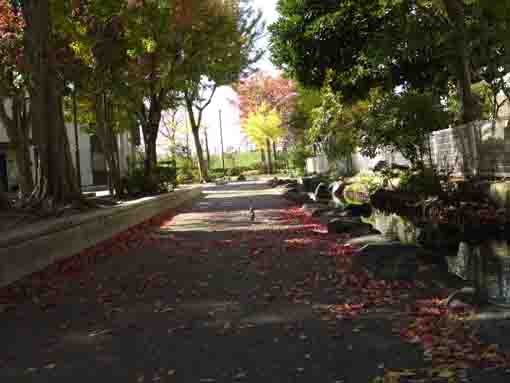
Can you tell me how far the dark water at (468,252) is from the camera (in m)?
5.54

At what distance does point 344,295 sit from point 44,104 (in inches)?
381

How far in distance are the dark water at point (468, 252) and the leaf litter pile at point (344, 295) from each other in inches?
13.0

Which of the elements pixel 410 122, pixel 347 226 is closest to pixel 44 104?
pixel 347 226

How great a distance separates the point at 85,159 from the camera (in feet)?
160

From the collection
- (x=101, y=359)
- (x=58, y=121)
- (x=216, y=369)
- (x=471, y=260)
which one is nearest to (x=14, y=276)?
(x=101, y=359)

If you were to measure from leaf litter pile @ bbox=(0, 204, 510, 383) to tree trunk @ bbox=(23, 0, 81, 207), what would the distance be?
2056 millimetres

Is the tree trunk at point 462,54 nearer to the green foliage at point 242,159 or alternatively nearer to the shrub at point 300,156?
the shrub at point 300,156

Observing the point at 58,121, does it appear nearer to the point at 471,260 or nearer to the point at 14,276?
the point at 14,276

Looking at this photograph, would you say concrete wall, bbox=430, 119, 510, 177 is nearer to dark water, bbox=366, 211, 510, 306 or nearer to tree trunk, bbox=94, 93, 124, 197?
dark water, bbox=366, 211, 510, 306

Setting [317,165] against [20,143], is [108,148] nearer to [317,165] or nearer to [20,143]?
[20,143]

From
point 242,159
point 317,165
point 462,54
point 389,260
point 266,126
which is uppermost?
point 266,126

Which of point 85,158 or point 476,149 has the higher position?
point 85,158

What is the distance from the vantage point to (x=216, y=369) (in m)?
4.33

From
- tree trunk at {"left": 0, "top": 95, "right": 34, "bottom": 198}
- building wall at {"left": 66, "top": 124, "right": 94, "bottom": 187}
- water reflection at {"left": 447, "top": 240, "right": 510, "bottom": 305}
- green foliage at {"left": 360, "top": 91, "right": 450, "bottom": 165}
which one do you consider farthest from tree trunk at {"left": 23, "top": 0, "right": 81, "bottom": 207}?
building wall at {"left": 66, "top": 124, "right": 94, "bottom": 187}
